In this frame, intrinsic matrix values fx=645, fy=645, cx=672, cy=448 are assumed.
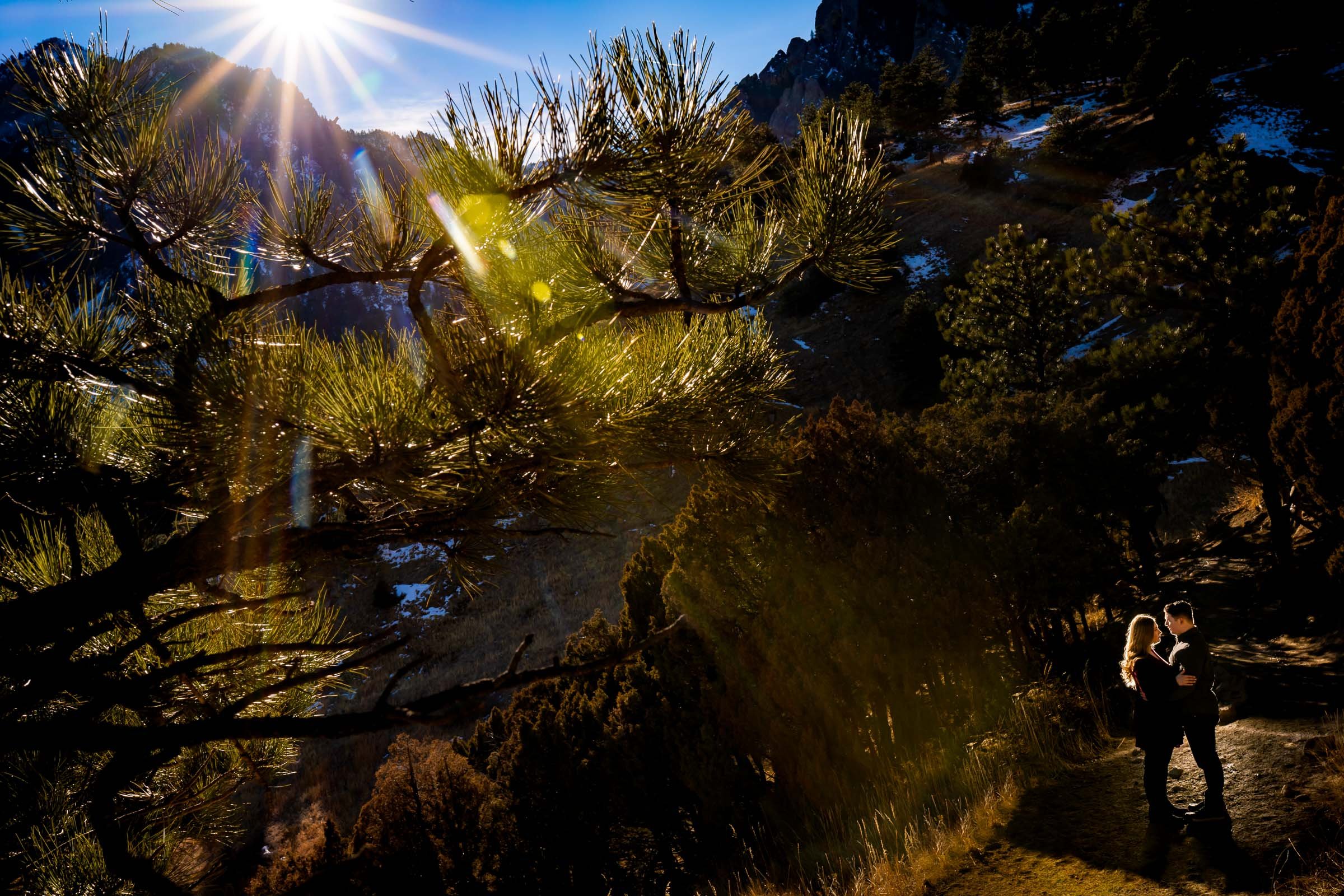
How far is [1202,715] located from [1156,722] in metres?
0.26

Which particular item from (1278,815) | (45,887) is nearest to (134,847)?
(45,887)

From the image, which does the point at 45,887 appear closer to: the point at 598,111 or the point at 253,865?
the point at 598,111

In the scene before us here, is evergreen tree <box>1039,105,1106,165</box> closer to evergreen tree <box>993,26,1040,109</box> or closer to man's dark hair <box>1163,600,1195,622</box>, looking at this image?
evergreen tree <box>993,26,1040,109</box>

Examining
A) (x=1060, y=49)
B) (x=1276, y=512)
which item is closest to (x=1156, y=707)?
(x=1276, y=512)

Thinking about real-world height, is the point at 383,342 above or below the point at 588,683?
above

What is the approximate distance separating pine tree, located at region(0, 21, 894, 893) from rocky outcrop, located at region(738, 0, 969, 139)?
115m

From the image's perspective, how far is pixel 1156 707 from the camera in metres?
4.09

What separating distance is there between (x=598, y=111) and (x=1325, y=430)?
7689mm

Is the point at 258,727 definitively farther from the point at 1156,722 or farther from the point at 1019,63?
the point at 1019,63

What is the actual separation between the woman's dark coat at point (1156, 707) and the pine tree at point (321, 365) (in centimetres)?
319

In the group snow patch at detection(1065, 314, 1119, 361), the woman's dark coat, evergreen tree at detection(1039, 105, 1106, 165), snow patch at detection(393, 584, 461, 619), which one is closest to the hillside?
the woman's dark coat

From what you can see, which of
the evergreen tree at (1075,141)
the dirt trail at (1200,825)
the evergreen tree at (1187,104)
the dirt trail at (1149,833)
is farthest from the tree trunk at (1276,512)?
the evergreen tree at (1187,104)

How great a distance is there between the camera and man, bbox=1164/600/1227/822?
3.91 m

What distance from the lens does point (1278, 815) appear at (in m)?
3.87
